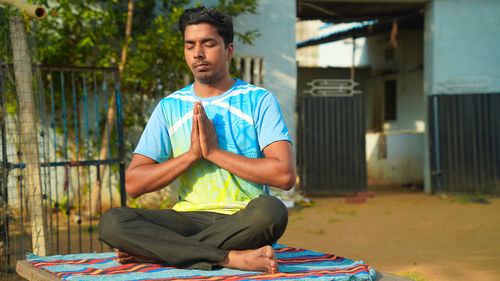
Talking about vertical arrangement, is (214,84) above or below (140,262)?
above

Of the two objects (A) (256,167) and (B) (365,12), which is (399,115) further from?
(A) (256,167)

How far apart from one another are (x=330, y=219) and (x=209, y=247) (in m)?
5.13

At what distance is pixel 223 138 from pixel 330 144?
282 inches

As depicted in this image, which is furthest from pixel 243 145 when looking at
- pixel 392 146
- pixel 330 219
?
pixel 392 146

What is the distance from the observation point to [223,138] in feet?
8.76

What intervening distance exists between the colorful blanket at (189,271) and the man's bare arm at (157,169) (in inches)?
15.3

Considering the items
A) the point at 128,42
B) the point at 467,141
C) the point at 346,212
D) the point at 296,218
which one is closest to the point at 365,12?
the point at 467,141

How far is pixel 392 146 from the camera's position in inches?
490

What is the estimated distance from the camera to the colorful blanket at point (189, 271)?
239cm

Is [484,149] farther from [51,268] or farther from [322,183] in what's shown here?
[51,268]

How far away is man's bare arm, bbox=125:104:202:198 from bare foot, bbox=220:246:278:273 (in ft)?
1.59

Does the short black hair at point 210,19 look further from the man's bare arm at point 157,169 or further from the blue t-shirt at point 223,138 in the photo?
the man's bare arm at point 157,169

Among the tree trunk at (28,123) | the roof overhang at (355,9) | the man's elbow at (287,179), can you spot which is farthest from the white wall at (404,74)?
the man's elbow at (287,179)

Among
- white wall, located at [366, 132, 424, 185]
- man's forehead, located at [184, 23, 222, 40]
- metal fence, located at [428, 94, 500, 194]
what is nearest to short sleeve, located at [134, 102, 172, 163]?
man's forehead, located at [184, 23, 222, 40]
